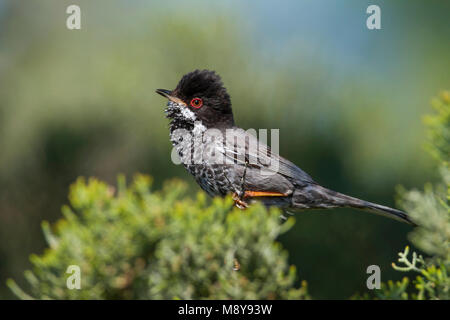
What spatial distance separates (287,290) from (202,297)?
0.44 metres

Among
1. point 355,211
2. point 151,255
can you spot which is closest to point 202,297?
point 151,255

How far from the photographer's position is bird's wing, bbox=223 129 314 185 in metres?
3.79

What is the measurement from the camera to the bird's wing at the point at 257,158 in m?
3.79

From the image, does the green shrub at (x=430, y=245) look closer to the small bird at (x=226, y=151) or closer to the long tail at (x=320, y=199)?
the long tail at (x=320, y=199)

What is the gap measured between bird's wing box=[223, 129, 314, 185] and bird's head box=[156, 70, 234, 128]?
0.19 metres

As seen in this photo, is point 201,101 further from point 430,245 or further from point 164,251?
point 430,245

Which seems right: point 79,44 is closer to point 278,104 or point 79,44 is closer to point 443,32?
point 278,104

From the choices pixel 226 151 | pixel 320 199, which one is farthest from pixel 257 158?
pixel 320 199

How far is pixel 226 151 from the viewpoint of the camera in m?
3.76

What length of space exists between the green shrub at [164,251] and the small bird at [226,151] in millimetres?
1179

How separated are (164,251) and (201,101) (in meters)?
1.75

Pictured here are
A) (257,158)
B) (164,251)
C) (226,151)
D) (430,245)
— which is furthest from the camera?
(257,158)

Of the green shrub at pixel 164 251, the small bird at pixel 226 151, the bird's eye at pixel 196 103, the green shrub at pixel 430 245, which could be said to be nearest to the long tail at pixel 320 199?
the small bird at pixel 226 151
